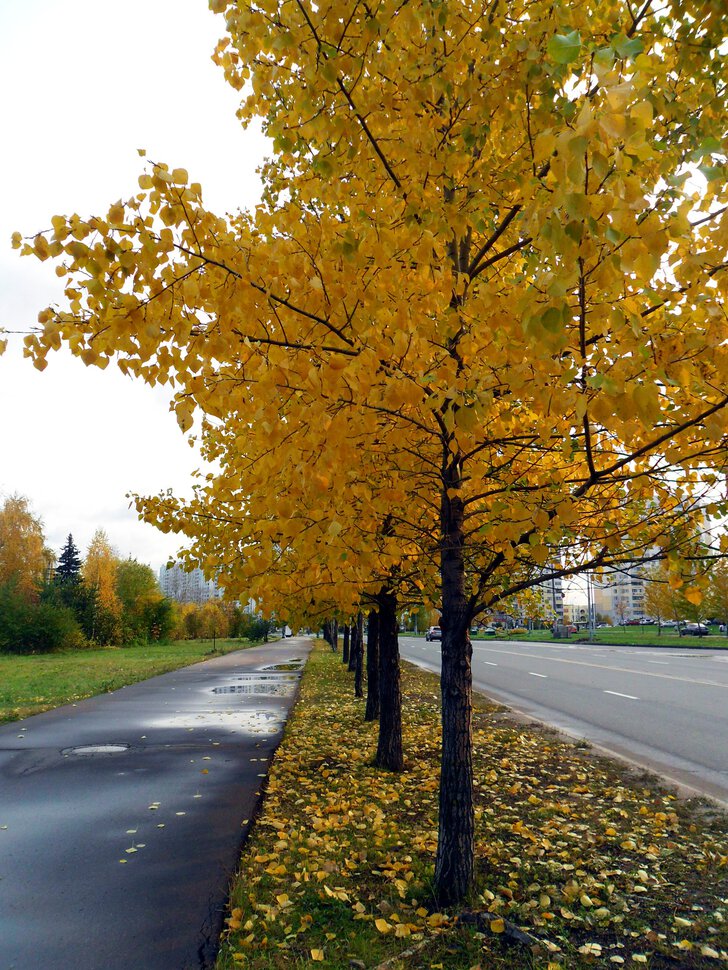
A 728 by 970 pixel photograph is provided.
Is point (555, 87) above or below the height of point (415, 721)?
above

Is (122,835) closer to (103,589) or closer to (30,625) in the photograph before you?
(30,625)

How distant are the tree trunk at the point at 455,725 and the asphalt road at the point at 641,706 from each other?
13.2 feet

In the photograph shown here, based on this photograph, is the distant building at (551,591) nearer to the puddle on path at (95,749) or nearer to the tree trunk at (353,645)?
the puddle on path at (95,749)

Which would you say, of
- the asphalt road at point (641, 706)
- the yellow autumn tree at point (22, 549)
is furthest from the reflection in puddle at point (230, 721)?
the yellow autumn tree at point (22, 549)

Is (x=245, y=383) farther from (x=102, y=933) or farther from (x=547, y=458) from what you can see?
(x=102, y=933)

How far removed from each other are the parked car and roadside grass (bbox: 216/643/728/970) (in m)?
55.9

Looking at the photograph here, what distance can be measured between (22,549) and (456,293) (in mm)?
52398

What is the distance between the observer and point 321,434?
9.03 feet

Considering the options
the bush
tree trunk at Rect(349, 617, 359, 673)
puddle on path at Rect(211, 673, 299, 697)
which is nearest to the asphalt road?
tree trunk at Rect(349, 617, 359, 673)

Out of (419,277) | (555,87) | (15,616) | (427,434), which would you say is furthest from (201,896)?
(15,616)

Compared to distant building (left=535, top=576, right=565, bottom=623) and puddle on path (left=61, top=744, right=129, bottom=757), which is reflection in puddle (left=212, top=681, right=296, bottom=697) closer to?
puddle on path (left=61, top=744, right=129, bottom=757)

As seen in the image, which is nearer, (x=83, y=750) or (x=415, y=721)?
(x=83, y=750)

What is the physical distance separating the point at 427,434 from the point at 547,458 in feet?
3.24

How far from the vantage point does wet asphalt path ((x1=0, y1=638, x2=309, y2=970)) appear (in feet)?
12.2
